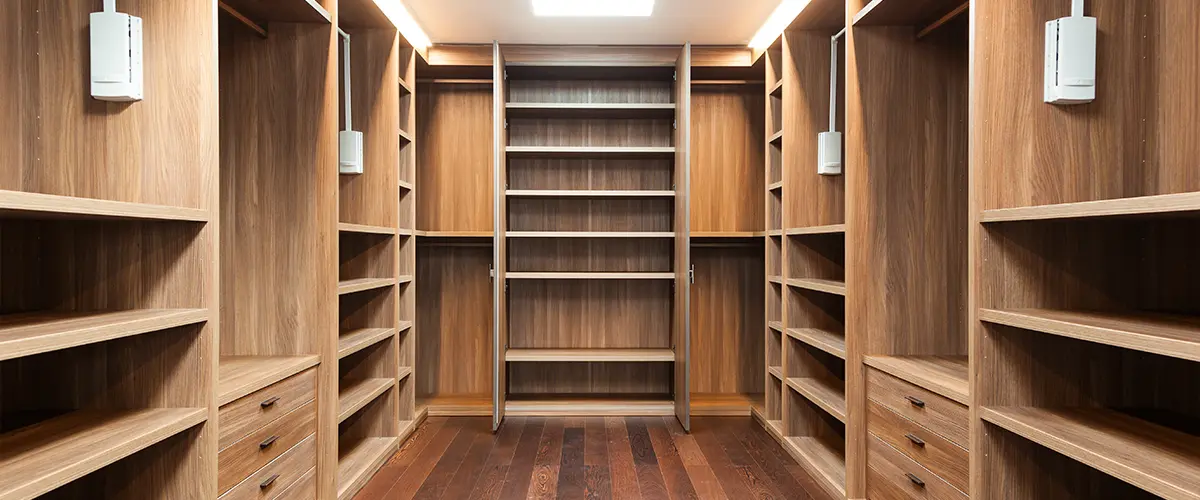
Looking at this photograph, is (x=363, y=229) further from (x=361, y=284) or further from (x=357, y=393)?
(x=357, y=393)

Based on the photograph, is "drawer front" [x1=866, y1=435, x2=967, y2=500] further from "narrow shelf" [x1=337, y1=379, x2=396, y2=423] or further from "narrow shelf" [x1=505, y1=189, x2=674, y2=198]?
"narrow shelf" [x1=337, y1=379, x2=396, y2=423]

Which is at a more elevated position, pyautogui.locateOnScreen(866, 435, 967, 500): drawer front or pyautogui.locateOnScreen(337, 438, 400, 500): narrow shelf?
pyautogui.locateOnScreen(866, 435, 967, 500): drawer front

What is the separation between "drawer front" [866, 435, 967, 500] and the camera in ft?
6.82

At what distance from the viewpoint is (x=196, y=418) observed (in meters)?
1.64

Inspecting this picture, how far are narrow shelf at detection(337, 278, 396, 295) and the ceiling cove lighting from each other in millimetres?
2402

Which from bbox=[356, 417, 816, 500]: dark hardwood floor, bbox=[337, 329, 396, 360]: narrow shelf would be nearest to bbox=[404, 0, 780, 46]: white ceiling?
bbox=[337, 329, 396, 360]: narrow shelf

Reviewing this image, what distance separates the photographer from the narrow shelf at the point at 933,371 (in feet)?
6.53

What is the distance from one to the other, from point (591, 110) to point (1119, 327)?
3.11 metres

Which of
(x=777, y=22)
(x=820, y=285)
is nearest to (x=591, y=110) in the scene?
(x=777, y=22)

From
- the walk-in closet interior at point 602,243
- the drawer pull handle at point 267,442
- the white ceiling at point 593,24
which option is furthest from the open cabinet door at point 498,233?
the drawer pull handle at point 267,442

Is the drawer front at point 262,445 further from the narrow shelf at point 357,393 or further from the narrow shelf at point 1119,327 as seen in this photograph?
the narrow shelf at point 1119,327

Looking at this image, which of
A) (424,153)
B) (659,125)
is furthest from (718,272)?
(424,153)

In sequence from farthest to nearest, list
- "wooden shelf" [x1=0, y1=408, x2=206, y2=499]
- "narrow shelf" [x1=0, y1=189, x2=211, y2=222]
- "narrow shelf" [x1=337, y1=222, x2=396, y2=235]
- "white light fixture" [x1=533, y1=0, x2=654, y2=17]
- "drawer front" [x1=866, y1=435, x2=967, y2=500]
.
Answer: "white light fixture" [x1=533, y1=0, x2=654, y2=17], "narrow shelf" [x1=337, y1=222, x2=396, y2=235], "drawer front" [x1=866, y1=435, x2=967, y2=500], "wooden shelf" [x1=0, y1=408, x2=206, y2=499], "narrow shelf" [x1=0, y1=189, x2=211, y2=222]

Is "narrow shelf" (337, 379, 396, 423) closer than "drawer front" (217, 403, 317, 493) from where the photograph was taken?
No
